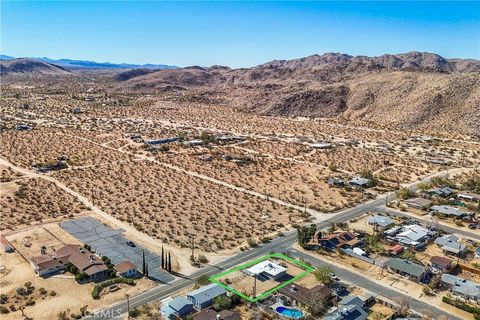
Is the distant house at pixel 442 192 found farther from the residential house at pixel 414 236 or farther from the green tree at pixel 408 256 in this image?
the green tree at pixel 408 256

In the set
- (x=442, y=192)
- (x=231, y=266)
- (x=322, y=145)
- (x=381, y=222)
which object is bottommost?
(x=231, y=266)

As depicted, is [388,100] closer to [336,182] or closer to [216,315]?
[336,182]

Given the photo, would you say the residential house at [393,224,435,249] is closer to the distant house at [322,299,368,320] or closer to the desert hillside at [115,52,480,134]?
the distant house at [322,299,368,320]

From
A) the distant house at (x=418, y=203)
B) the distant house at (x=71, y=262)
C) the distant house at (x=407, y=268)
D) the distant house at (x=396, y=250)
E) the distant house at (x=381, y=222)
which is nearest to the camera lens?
the distant house at (x=71, y=262)

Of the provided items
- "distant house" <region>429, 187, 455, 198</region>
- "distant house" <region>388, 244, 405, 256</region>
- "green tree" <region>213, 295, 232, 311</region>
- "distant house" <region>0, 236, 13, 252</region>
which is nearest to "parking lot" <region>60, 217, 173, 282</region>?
"green tree" <region>213, 295, 232, 311</region>

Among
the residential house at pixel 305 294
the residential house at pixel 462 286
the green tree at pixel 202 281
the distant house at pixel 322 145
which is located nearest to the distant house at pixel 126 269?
the green tree at pixel 202 281

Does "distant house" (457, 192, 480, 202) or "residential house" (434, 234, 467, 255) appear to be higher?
"distant house" (457, 192, 480, 202)

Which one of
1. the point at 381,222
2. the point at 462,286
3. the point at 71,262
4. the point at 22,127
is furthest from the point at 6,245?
the point at 22,127
